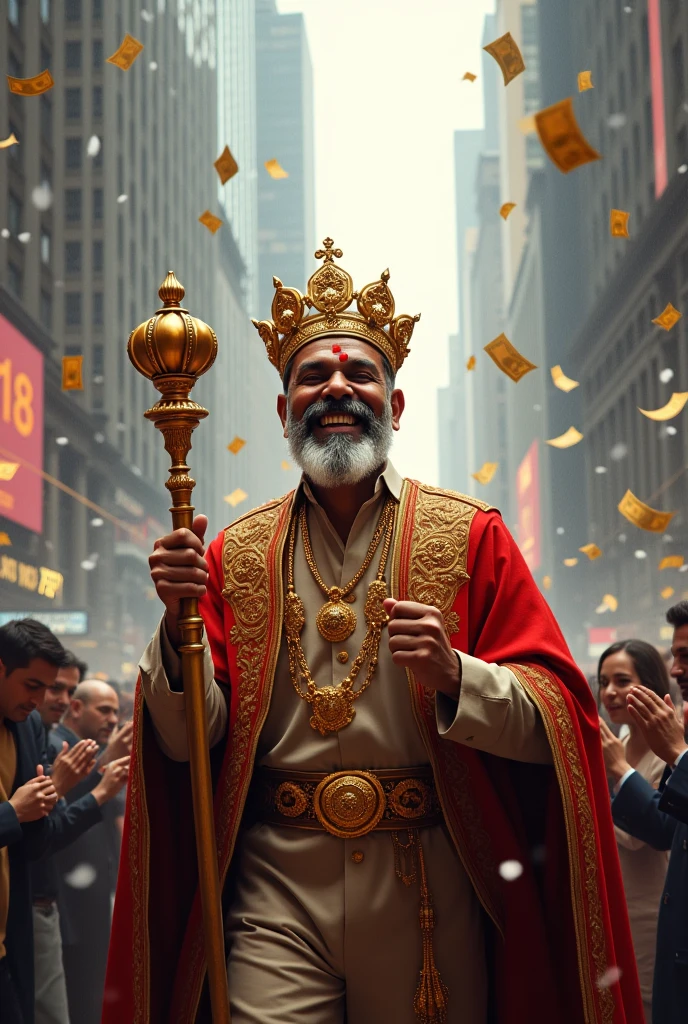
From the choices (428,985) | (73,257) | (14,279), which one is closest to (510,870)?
(428,985)

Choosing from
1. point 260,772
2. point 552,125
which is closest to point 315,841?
point 260,772

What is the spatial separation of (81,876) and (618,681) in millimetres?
2856

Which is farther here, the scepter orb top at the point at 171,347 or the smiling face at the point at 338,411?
the smiling face at the point at 338,411

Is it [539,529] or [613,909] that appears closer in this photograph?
[613,909]

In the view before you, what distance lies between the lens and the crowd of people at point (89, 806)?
12.7ft

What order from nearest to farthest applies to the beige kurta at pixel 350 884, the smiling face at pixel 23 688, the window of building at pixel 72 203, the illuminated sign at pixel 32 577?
the beige kurta at pixel 350 884 < the smiling face at pixel 23 688 < the illuminated sign at pixel 32 577 < the window of building at pixel 72 203

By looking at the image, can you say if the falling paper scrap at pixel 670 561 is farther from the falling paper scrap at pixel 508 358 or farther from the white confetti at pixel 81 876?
the white confetti at pixel 81 876

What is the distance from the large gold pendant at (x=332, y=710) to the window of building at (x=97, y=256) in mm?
29139

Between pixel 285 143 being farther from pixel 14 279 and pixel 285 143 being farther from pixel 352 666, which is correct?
pixel 352 666

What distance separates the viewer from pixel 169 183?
46.7 m

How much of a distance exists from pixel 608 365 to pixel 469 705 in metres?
31.1

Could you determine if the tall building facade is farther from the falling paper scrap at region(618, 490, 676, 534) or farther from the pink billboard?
the falling paper scrap at region(618, 490, 676, 534)

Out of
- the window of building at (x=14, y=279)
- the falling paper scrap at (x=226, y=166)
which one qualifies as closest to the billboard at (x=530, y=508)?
the window of building at (x=14, y=279)

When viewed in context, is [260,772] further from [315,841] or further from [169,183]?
[169,183]
